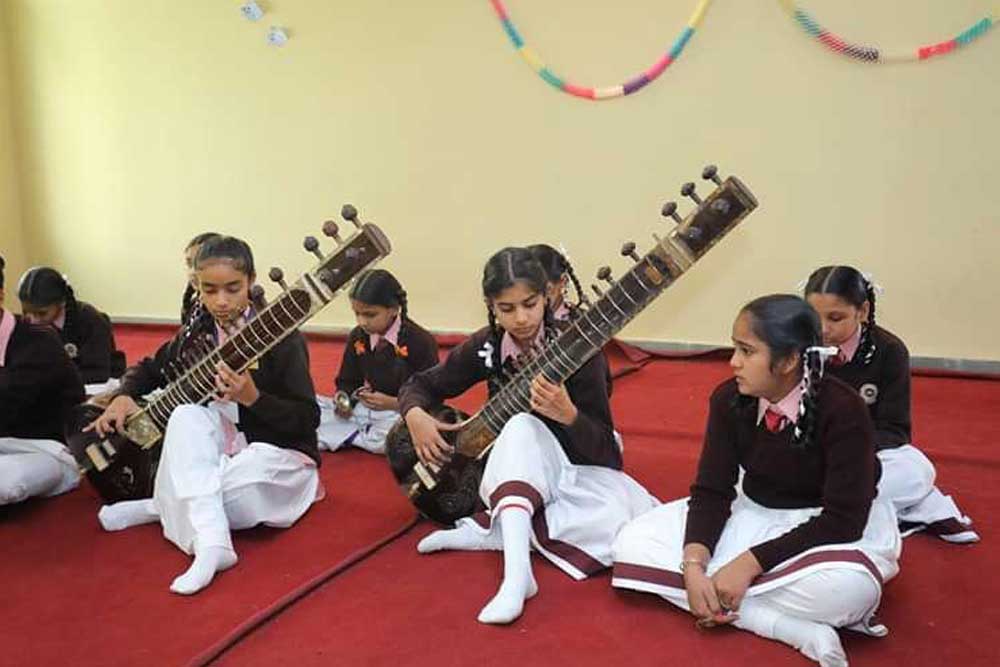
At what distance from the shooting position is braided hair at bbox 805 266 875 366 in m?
2.55

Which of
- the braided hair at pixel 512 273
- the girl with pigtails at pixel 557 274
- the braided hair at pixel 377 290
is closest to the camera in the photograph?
the braided hair at pixel 512 273

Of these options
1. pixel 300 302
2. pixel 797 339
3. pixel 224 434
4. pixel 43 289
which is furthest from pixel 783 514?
pixel 43 289

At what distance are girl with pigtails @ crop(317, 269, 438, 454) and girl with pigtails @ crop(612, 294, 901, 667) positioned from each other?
154cm

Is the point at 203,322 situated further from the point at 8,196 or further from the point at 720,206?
the point at 8,196

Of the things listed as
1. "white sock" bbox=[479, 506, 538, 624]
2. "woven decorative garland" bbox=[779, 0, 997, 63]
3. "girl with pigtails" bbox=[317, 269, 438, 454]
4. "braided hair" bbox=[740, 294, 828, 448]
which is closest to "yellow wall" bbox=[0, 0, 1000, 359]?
"woven decorative garland" bbox=[779, 0, 997, 63]

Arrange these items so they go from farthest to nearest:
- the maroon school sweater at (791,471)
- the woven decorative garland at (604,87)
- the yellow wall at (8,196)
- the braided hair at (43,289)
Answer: the yellow wall at (8,196), the woven decorative garland at (604,87), the braided hair at (43,289), the maroon school sweater at (791,471)

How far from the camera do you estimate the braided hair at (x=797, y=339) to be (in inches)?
76.7

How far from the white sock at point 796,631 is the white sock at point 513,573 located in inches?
18.6

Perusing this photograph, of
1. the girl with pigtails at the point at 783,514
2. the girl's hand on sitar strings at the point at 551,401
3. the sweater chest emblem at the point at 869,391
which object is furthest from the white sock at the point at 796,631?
the sweater chest emblem at the point at 869,391

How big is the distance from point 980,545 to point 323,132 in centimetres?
467

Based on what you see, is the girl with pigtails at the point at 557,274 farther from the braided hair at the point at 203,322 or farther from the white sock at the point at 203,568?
the white sock at the point at 203,568

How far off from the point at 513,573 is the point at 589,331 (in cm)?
61

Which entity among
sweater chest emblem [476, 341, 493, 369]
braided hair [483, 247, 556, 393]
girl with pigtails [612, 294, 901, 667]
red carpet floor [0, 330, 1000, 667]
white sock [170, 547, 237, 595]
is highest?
braided hair [483, 247, 556, 393]

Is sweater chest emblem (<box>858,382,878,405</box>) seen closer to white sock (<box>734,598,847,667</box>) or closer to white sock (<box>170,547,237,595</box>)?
white sock (<box>734,598,847,667</box>)
